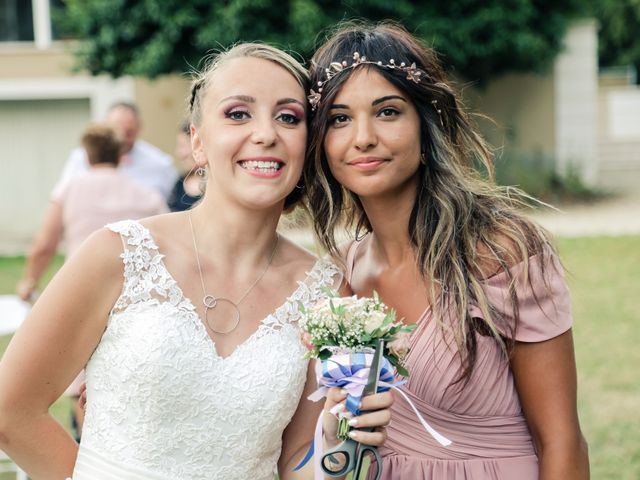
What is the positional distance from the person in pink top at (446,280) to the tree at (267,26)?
50.5 feet

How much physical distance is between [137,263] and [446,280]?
104 centimetres

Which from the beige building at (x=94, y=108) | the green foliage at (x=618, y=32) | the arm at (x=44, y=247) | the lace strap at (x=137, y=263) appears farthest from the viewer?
the green foliage at (x=618, y=32)

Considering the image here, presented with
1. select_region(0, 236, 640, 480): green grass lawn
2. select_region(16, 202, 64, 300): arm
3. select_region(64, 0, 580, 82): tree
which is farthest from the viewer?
select_region(64, 0, 580, 82): tree

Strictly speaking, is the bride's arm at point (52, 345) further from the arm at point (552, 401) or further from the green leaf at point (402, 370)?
the arm at point (552, 401)

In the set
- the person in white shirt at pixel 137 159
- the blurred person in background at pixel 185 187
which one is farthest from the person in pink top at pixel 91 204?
the person in white shirt at pixel 137 159

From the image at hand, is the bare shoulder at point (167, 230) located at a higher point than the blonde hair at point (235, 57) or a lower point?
lower

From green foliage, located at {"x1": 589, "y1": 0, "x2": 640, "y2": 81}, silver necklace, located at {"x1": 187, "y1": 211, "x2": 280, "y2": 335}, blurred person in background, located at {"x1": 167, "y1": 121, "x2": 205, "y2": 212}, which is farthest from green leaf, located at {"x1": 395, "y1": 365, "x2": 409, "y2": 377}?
green foliage, located at {"x1": 589, "y1": 0, "x2": 640, "y2": 81}

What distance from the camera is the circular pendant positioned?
318 centimetres

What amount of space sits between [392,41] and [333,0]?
54.0 feet

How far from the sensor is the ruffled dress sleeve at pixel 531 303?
10.6 ft

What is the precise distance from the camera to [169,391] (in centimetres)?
303

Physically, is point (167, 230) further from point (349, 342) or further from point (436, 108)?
point (436, 108)

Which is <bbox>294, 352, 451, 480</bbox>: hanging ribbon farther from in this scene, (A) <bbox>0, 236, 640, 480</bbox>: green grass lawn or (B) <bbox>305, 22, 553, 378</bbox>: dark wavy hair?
(A) <bbox>0, 236, 640, 480</bbox>: green grass lawn

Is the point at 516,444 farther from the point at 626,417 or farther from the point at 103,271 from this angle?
the point at 626,417
